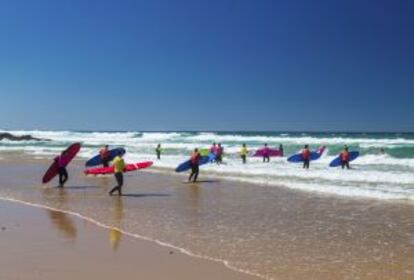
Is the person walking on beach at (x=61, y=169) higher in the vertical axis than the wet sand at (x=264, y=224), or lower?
higher

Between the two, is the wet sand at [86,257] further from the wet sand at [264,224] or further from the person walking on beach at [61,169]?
the person walking on beach at [61,169]

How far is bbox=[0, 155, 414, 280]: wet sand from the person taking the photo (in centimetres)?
853

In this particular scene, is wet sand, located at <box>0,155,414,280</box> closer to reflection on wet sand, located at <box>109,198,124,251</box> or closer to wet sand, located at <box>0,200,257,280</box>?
reflection on wet sand, located at <box>109,198,124,251</box>

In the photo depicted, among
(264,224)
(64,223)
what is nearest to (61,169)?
(64,223)

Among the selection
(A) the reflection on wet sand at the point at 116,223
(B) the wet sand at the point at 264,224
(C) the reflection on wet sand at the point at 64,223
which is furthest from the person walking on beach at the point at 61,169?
(C) the reflection on wet sand at the point at 64,223

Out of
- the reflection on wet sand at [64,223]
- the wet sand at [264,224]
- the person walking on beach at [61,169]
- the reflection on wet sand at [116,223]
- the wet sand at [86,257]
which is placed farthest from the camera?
the person walking on beach at [61,169]

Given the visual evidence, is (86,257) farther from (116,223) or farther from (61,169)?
(61,169)

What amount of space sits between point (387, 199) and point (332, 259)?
26.0 feet

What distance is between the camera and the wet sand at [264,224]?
8.53 meters

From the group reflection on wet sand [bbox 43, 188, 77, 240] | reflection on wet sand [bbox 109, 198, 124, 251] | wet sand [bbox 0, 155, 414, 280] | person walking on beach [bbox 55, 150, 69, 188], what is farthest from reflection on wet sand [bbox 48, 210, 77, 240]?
person walking on beach [bbox 55, 150, 69, 188]

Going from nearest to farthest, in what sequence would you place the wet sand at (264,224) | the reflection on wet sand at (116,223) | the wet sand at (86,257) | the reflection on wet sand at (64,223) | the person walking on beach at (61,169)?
the wet sand at (86,257), the wet sand at (264,224), the reflection on wet sand at (116,223), the reflection on wet sand at (64,223), the person walking on beach at (61,169)

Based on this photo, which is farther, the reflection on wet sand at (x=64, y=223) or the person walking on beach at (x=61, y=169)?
the person walking on beach at (x=61, y=169)

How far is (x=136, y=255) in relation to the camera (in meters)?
8.92

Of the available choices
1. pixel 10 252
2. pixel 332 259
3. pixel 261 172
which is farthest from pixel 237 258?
pixel 261 172
